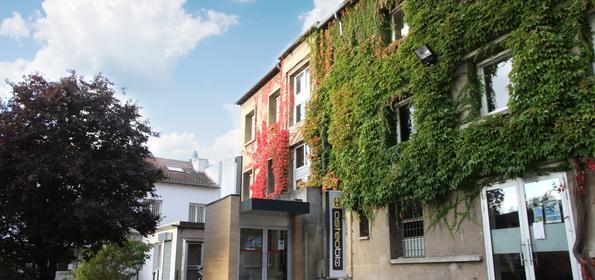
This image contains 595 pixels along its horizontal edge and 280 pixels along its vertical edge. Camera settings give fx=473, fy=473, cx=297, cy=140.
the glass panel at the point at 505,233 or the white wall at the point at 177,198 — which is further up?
the white wall at the point at 177,198

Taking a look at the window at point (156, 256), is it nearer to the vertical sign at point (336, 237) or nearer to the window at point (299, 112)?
the window at point (299, 112)

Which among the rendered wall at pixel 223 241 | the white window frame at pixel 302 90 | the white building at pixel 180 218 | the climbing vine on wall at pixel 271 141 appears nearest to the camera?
the rendered wall at pixel 223 241

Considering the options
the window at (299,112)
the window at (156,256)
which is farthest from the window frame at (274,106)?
the window at (156,256)

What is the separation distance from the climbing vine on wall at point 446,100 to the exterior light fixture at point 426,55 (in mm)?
175

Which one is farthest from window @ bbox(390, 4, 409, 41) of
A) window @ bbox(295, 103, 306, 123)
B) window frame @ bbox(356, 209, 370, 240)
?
window @ bbox(295, 103, 306, 123)

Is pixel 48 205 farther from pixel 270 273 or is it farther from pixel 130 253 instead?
pixel 130 253

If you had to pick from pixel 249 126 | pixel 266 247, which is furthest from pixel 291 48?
pixel 266 247

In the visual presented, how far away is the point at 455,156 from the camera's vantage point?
34.3ft

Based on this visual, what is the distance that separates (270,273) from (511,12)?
34.0ft

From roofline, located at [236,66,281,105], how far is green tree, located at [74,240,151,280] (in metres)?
8.97

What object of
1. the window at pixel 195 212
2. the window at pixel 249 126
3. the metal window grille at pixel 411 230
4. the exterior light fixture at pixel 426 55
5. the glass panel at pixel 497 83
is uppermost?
the window at pixel 249 126

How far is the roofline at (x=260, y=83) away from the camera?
2155cm

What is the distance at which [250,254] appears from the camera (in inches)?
592

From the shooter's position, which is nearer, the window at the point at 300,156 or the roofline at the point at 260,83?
the window at the point at 300,156
